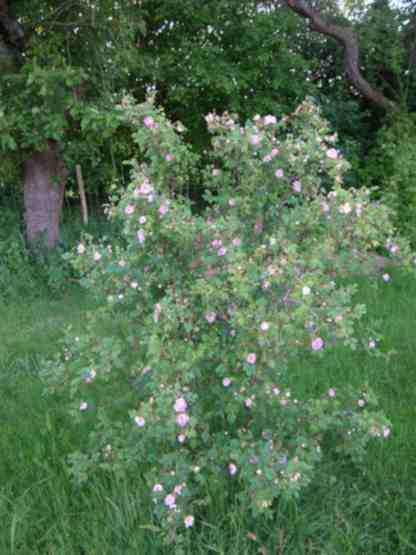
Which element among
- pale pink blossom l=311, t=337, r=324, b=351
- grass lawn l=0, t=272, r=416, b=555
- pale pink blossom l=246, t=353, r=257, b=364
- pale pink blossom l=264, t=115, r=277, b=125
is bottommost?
grass lawn l=0, t=272, r=416, b=555

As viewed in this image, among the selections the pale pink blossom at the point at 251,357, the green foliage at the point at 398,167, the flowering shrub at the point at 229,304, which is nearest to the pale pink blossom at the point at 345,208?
the flowering shrub at the point at 229,304

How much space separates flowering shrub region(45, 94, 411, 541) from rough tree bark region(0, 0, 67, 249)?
4.57 meters

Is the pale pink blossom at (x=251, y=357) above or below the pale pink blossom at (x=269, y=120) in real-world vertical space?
below

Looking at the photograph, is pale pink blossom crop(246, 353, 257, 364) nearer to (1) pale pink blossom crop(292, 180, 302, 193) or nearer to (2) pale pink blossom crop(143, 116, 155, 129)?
(1) pale pink blossom crop(292, 180, 302, 193)

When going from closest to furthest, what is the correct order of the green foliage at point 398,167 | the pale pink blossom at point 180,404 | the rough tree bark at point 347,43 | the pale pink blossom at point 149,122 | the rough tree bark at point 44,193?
the pale pink blossom at point 180,404 → the pale pink blossom at point 149,122 → the rough tree bark at point 44,193 → the green foliage at point 398,167 → the rough tree bark at point 347,43

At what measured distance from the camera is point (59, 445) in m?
2.82

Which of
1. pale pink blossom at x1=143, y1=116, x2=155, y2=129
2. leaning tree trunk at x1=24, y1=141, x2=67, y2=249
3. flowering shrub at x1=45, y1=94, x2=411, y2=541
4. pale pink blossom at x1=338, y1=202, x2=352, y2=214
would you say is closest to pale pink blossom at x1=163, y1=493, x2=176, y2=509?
flowering shrub at x1=45, y1=94, x2=411, y2=541

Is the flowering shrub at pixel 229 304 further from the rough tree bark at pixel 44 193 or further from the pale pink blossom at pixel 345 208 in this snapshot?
the rough tree bark at pixel 44 193

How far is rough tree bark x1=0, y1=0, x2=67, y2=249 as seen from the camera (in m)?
6.57

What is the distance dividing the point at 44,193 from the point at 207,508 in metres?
5.25

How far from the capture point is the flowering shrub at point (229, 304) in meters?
1.80

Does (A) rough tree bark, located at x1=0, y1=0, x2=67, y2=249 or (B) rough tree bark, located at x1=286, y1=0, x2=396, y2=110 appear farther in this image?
(B) rough tree bark, located at x1=286, y1=0, x2=396, y2=110

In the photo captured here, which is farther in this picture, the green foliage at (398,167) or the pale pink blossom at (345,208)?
the green foliage at (398,167)

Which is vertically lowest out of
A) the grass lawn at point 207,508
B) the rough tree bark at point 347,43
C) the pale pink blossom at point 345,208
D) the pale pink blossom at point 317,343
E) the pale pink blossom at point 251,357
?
the grass lawn at point 207,508
